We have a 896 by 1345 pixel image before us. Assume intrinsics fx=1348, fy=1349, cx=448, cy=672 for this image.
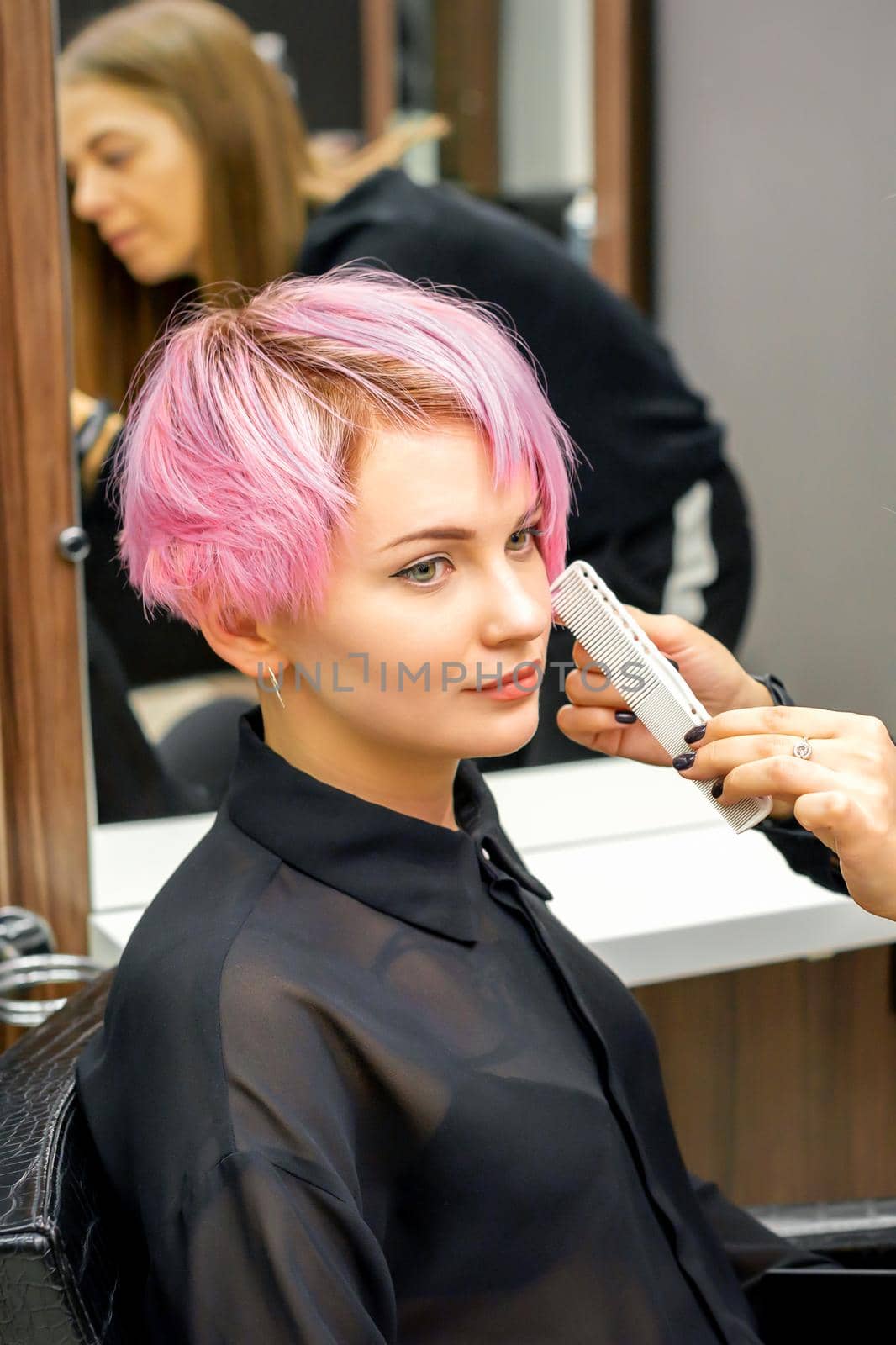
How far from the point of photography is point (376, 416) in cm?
71

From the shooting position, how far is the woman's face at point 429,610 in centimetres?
71

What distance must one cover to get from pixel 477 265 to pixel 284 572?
638 mm

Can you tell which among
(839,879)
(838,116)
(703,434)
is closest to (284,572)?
(839,879)

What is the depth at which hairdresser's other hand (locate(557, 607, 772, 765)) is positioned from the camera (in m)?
0.86

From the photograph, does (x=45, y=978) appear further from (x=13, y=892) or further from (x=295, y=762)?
(x=295, y=762)

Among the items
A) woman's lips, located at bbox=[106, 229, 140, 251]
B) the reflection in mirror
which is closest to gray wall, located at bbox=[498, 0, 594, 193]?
the reflection in mirror

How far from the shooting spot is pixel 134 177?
1.32 metres

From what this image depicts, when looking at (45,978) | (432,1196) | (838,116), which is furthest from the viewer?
(838,116)

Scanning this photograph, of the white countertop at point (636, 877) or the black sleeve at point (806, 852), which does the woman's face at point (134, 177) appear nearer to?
the white countertop at point (636, 877)

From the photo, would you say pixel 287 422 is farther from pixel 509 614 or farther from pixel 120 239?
pixel 120 239

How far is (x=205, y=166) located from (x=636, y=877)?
0.85m

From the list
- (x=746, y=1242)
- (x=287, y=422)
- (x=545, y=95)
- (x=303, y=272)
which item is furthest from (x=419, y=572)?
(x=545, y=95)

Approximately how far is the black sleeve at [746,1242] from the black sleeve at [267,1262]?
0.39 metres

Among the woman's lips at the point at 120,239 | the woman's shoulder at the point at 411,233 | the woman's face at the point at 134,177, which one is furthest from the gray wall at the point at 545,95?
the woman's lips at the point at 120,239
